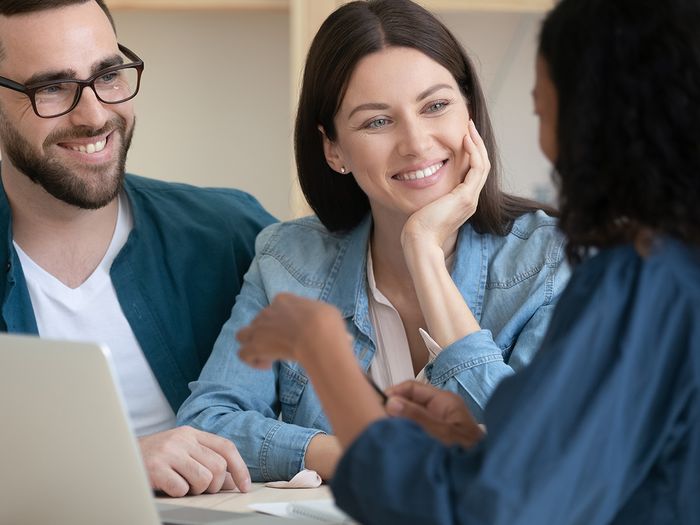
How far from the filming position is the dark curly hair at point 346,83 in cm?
190

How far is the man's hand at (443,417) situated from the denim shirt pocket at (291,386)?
0.70 metres

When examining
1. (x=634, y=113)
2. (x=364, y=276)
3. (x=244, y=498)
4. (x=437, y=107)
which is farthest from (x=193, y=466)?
(x=634, y=113)

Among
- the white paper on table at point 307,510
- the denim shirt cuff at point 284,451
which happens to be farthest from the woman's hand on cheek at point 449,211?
the white paper on table at point 307,510

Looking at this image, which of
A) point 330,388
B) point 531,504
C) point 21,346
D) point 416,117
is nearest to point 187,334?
point 416,117

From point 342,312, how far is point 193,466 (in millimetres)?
486

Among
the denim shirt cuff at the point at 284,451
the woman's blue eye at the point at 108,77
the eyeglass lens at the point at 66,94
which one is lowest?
the denim shirt cuff at the point at 284,451

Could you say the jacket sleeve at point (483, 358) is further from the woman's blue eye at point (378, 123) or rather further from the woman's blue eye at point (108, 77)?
the woman's blue eye at point (108, 77)

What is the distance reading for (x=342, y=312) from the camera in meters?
1.92

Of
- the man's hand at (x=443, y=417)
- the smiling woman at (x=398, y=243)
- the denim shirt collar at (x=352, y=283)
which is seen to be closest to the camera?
the man's hand at (x=443, y=417)

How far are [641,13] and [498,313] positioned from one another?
0.99 m

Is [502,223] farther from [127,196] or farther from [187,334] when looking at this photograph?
[127,196]

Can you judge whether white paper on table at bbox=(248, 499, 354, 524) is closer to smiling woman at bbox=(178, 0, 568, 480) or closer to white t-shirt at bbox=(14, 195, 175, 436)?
smiling woman at bbox=(178, 0, 568, 480)

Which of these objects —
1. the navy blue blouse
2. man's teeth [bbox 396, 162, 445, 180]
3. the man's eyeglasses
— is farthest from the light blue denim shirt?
the navy blue blouse

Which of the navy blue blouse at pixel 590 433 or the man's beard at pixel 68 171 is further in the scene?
the man's beard at pixel 68 171
